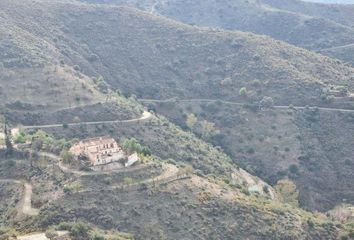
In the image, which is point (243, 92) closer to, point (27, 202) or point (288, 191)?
point (288, 191)

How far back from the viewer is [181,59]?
16862cm

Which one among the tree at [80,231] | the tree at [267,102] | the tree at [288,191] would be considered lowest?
the tree at [288,191]

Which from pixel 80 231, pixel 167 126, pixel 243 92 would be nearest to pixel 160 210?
pixel 80 231

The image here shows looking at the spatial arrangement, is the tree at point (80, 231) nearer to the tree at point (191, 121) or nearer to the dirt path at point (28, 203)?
the dirt path at point (28, 203)

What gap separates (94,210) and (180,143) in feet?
135

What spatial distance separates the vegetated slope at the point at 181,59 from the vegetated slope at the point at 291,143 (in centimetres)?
693

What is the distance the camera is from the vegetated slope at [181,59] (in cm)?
15475

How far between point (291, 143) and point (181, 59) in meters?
49.6

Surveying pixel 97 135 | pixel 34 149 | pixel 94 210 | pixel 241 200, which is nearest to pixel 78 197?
pixel 94 210

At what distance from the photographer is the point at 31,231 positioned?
79.5 m

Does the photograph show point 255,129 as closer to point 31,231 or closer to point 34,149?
point 34,149

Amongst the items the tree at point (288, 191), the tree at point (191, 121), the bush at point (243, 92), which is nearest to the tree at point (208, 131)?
the tree at point (191, 121)

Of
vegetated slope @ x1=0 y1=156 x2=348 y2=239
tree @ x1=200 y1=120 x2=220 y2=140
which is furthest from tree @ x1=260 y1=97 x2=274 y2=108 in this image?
vegetated slope @ x1=0 y1=156 x2=348 y2=239

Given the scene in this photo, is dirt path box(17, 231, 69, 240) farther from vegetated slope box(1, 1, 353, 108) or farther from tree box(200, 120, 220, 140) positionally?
vegetated slope box(1, 1, 353, 108)
